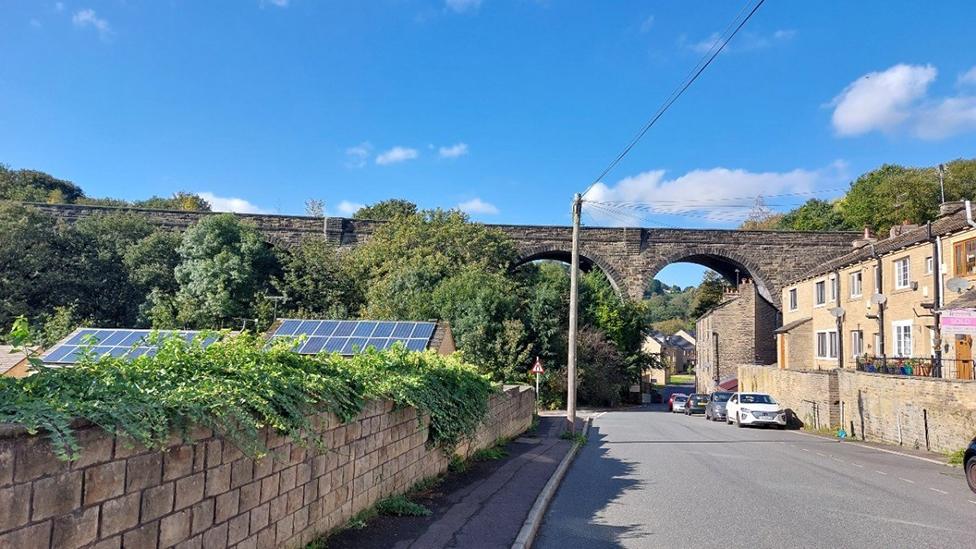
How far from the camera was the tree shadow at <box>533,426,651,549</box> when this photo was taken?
781cm

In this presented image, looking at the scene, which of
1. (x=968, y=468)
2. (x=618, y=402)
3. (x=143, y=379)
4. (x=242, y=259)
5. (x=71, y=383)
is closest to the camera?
(x=71, y=383)

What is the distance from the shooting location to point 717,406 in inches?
1262

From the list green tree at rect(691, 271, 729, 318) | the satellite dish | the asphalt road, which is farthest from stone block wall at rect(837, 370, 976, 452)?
green tree at rect(691, 271, 729, 318)

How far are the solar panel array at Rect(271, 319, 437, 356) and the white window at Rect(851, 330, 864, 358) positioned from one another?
59.8 feet

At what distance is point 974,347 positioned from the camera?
2153 cm

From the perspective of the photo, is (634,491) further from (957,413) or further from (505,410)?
(957,413)

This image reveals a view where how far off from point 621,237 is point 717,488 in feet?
131

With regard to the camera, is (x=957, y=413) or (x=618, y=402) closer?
(x=957, y=413)

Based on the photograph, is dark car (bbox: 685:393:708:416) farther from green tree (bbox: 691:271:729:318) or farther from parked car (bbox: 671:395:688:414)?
green tree (bbox: 691:271:729:318)

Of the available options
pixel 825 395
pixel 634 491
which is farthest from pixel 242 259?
pixel 634 491

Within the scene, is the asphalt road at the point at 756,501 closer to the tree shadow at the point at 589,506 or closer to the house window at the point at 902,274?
the tree shadow at the point at 589,506

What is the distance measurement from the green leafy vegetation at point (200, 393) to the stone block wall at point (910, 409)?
14396 millimetres

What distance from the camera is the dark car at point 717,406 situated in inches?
1248

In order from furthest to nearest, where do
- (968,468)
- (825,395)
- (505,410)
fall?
(825,395)
(505,410)
(968,468)
